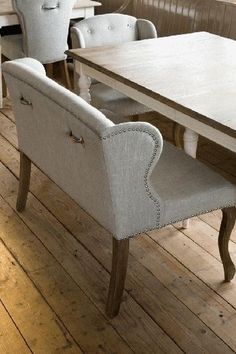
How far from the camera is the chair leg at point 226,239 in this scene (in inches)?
71.3

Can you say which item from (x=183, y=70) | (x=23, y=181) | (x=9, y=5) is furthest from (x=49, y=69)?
(x=183, y=70)

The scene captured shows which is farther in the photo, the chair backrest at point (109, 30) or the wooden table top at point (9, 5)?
the wooden table top at point (9, 5)

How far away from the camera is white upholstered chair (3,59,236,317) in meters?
1.45

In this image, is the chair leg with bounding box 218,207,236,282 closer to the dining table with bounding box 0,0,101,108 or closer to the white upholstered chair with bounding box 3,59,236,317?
the white upholstered chair with bounding box 3,59,236,317

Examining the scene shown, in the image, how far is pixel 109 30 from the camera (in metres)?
2.69

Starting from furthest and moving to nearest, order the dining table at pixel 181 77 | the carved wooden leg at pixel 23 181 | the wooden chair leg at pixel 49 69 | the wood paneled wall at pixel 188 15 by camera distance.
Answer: the wooden chair leg at pixel 49 69, the wood paneled wall at pixel 188 15, the carved wooden leg at pixel 23 181, the dining table at pixel 181 77

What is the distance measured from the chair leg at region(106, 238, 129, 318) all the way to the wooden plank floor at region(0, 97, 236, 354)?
0.04 meters

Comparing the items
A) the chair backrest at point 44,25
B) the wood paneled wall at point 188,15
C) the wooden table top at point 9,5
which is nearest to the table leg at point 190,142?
the wood paneled wall at point 188,15

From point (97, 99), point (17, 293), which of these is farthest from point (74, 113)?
point (97, 99)

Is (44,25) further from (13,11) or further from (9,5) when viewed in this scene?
(9,5)

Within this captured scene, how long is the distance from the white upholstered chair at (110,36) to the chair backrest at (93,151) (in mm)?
704

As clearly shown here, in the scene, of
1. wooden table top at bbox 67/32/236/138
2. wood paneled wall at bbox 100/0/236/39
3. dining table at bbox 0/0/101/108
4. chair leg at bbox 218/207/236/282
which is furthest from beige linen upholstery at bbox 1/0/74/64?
chair leg at bbox 218/207/236/282

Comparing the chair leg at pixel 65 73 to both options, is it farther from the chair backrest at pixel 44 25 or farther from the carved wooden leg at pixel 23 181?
the carved wooden leg at pixel 23 181

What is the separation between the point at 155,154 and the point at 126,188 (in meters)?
0.13
